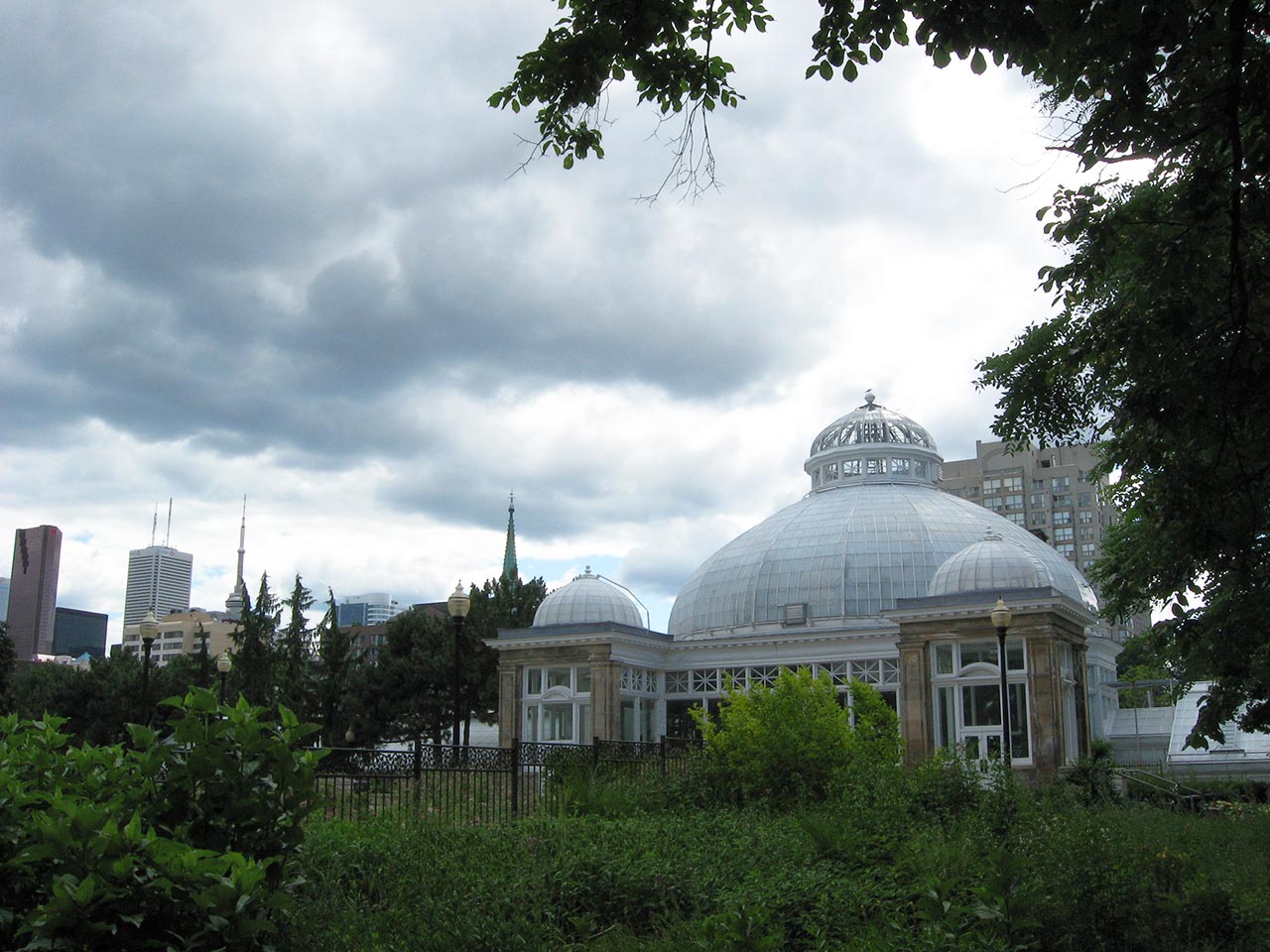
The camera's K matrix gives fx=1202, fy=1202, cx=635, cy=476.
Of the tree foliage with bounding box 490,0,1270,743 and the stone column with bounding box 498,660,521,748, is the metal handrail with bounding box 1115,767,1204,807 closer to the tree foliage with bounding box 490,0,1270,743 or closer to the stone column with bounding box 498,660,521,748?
the tree foliage with bounding box 490,0,1270,743

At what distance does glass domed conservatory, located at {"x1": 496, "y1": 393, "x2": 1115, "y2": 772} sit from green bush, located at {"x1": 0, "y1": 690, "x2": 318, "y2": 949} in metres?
23.4

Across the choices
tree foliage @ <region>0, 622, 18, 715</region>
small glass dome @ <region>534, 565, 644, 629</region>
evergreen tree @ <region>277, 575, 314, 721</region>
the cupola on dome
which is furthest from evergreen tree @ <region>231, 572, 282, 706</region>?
the cupola on dome

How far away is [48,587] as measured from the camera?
186m

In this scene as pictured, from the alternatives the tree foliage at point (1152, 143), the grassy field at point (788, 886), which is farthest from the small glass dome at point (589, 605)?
the tree foliage at point (1152, 143)

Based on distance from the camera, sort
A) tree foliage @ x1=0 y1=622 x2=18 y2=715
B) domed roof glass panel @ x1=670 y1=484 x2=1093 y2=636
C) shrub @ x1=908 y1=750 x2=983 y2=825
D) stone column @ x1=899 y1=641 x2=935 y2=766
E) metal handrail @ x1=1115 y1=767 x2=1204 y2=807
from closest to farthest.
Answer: shrub @ x1=908 y1=750 x2=983 y2=825 < metal handrail @ x1=1115 y1=767 x2=1204 y2=807 < stone column @ x1=899 y1=641 x2=935 y2=766 < tree foliage @ x1=0 y1=622 x2=18 y2=715 < domed roof glass panel @ x1=670 y1=484 x2=1093 y2=636

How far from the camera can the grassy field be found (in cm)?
930

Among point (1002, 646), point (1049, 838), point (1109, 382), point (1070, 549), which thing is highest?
point (1070, 549)

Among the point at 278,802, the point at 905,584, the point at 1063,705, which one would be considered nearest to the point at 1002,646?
the point at 1063,705

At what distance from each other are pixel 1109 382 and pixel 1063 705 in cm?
2080

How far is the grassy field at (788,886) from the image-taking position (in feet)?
30.5

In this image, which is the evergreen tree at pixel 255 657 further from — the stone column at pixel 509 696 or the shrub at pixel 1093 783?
the shrub at pixel 1093 783

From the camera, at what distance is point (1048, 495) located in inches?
5027

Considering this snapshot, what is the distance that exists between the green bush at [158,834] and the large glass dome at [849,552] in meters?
34.0

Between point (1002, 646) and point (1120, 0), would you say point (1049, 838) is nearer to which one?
point (1120, 0)
